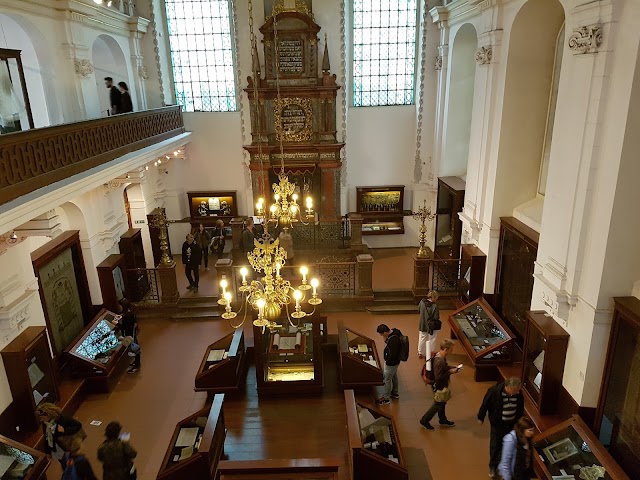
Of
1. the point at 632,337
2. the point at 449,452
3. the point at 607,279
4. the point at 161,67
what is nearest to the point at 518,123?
the point at 607,279

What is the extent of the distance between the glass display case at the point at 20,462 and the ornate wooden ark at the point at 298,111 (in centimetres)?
829

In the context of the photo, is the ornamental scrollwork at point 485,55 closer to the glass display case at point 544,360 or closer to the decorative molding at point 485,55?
the decorative molding at point 485,55

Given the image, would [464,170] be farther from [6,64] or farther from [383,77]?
[6,64]

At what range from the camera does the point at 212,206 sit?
1495 centimetres

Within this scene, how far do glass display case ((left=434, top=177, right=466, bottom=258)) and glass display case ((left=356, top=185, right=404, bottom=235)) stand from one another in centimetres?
179

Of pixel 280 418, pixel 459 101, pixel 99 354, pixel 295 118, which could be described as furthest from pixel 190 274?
pixel 459 101

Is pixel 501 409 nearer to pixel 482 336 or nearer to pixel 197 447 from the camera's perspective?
pixel 482 336

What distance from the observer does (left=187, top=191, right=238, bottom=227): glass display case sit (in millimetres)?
14844

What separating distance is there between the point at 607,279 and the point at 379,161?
31.0 ft

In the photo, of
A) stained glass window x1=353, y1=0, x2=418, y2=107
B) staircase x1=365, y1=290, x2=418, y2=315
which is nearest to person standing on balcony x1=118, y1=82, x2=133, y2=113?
stained glass window x1=353, y1=0, x2=418, y2=107

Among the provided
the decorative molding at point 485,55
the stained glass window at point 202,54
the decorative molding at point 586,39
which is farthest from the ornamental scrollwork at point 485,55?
the stained glass window at point 202,54

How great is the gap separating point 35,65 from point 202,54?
19.0 ft

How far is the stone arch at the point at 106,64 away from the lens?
1225cm

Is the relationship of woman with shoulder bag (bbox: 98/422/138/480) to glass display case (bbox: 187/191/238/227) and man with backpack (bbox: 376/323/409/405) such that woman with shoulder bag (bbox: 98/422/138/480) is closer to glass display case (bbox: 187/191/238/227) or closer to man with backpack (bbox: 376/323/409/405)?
man with backpack (bbox: 376/323/409/405)
